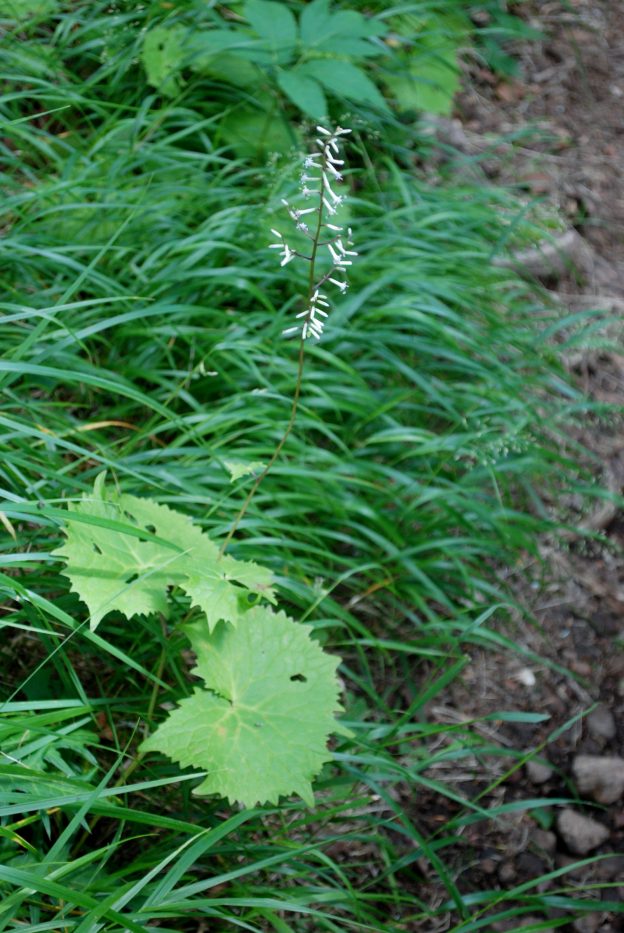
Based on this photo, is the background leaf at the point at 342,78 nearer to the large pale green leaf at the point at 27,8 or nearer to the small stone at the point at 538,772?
the large pale green leaf at the point at 27,8

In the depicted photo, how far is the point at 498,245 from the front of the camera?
3000 millimetres

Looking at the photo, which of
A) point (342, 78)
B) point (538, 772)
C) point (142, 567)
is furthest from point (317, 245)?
point (538, 772)

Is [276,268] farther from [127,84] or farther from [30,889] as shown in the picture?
[30,889]

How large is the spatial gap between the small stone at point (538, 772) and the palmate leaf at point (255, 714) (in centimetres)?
96

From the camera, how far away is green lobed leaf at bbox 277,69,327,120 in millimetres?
2613

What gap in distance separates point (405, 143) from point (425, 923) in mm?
2579

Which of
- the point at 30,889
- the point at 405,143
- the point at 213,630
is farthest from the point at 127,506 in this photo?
the point at 405,143

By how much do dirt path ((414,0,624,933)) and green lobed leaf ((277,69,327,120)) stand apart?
3.62 ft

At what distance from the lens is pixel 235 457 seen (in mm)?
2244

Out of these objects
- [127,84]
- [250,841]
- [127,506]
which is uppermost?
[127,84]

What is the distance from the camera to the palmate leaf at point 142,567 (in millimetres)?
1566

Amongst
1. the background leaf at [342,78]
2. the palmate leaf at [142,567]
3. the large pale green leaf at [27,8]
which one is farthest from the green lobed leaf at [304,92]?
the palmate leaf at [142,567]

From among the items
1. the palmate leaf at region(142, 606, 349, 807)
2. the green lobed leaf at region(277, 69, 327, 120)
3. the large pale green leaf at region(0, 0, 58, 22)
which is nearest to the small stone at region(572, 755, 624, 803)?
the palmate leaf at region(142, 606, 349, 807)

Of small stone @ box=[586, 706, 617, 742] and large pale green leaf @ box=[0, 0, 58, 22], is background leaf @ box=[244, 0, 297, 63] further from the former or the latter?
small stone @ box=[586, 706, 617, 742]
